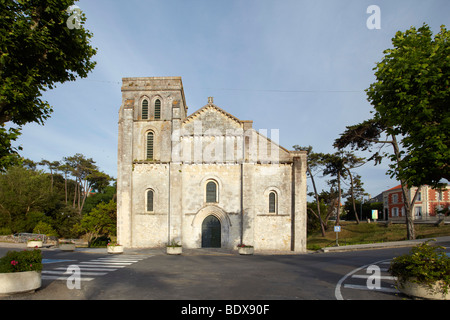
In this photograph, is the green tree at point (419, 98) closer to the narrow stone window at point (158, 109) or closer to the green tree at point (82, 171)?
the narrow stone window at point (158, 109)

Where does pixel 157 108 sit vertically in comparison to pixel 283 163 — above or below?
above

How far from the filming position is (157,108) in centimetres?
2745

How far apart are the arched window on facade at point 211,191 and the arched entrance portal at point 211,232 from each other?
1.50 meters

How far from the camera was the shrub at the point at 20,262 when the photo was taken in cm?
900

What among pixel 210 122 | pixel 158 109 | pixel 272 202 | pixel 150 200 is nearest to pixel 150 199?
pixel 150 200

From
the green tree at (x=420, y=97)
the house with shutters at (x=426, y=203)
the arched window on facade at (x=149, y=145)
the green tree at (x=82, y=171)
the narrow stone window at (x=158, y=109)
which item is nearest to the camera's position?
the green tree at (x=420, y=97)

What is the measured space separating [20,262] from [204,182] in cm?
1763

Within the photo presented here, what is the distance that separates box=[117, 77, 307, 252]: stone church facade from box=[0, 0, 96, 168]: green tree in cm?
1497

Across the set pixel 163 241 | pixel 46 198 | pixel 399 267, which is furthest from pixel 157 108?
pixel 46 198

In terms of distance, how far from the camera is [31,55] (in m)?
10.3

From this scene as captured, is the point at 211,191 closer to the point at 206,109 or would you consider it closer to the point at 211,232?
the point at 211,232

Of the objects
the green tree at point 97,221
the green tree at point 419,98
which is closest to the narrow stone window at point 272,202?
the green tree at point 419,98

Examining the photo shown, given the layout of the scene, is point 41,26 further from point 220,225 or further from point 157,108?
point 220,225
